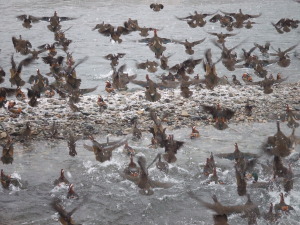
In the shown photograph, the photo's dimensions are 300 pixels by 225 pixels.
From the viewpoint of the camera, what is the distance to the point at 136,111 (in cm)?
1936

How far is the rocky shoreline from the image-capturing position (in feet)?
58.6

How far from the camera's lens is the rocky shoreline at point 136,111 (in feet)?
58.6

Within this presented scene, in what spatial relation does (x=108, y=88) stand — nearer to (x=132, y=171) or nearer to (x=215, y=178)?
(x=132, y=171)

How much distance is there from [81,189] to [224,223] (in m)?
5.52

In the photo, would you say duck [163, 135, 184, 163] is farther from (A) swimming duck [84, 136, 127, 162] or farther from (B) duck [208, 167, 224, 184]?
(A) swimming duck [84, 136, 127, 162]

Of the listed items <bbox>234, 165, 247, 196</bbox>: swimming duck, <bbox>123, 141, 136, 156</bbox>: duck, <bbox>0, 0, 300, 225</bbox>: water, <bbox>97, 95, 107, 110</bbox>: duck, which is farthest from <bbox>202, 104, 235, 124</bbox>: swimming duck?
<bbox>97, 95, 107, 110</bbox>: duck

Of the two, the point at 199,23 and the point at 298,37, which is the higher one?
the point at 199,23

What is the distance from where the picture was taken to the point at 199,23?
2061 cm

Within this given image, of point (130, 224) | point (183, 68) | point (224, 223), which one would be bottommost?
point (130, 224)

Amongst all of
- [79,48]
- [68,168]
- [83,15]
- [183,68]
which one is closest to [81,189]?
[68,168]

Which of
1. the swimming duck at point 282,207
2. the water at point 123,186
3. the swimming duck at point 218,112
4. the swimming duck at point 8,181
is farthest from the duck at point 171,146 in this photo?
the swimming duck at point 8,181

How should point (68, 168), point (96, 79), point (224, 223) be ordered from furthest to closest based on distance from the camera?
point (96, 79)
point (68, 168)
point (224, 223)

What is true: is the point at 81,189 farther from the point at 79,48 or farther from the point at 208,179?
the point at 79,48

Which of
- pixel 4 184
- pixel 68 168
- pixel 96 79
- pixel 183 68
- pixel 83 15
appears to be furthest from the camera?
pixel 83 15
